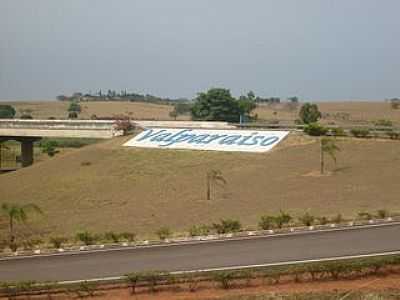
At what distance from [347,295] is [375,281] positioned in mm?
1357

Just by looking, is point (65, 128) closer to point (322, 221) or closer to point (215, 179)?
point (215, 179)

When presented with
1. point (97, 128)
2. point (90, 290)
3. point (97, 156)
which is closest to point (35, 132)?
point (97, 128)

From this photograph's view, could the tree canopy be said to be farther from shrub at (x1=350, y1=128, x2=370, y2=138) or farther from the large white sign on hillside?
shrub at (x1=350, y1=128, x2=370, y2=138)

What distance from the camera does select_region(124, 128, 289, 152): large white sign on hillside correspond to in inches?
1572

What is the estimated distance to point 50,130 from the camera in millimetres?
52375

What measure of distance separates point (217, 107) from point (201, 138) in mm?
32955

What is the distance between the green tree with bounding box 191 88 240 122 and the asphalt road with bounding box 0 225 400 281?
5899cm

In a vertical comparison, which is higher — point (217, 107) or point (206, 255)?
point (217, 107)

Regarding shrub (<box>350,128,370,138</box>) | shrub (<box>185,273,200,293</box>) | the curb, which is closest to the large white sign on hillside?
shrub (<box>350,128,370,138</box>)

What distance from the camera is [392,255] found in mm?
13414

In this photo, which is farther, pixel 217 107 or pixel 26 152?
pixel 217 107

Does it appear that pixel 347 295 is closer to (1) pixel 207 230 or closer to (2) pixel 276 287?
(2) pixel 276 287

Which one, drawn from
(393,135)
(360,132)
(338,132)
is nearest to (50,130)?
(338,132)

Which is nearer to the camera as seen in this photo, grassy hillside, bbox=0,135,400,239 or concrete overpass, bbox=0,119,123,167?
grassy hillside, bbox=0,135,400,239
